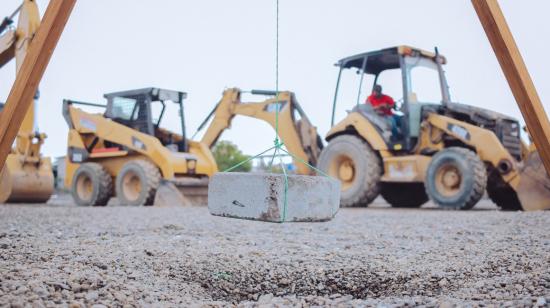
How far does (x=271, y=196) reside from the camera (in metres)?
3.27

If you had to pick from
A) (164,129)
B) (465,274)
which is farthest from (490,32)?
(164,129)

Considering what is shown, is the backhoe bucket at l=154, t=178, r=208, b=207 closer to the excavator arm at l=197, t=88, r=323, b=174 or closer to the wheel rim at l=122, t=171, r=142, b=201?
the wheel rim at l=122, t=171, r=142, b=201

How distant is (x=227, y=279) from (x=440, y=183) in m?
6.42

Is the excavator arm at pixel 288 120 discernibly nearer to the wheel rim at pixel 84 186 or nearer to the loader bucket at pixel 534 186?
the wheel rim at pixel 84 186

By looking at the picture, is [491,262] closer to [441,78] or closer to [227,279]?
[227,279]

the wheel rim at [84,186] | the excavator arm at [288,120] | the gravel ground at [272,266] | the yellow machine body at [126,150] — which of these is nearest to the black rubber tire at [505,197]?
the excavator arm at [288,120]

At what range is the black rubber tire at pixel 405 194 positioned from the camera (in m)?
11.1

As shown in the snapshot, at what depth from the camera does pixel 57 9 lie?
3039mm

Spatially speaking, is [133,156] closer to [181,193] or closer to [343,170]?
[181,193]

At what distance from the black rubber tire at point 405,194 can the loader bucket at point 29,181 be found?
6594 millimetres

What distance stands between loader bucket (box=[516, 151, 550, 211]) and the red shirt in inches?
107

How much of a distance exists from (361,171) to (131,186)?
14.7ft

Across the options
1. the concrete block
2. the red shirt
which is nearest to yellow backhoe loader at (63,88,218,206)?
the red shirt

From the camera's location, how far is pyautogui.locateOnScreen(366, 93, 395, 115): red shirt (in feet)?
34.0
